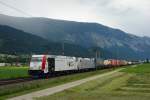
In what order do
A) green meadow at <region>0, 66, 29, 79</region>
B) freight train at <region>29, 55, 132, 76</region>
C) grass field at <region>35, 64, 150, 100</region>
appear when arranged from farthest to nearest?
green meadow at <region>0, 66, 29, 79</region>, freight train at <region>29, 55, 132, 76</region>, grass field at <region>35, 64, 150, 100</region>

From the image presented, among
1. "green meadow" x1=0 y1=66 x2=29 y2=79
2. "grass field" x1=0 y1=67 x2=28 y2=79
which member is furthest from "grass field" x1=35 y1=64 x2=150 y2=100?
"grass field" x1=0 y1=67 x2=28 y2=79

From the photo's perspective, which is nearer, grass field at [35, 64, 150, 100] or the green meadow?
grass field at [35, 64, 150, 100]

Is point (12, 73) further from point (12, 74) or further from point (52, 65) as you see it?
point (52, 65)

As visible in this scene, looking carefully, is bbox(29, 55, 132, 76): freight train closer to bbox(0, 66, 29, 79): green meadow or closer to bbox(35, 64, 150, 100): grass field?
bbox(0, 66, 29, 79): green meadow

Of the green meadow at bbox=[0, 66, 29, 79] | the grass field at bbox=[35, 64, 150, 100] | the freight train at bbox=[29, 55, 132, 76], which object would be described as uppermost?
the freight train at bbox=[29, 55, 132, 76]

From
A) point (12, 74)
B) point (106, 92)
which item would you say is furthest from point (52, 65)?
point (106, 92)

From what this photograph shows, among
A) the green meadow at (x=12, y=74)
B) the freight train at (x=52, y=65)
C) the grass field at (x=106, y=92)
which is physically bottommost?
the grass field at (x=106, y=92)

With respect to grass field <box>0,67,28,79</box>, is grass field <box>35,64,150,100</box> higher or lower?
Answer: lower

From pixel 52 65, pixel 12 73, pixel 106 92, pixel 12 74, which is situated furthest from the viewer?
pixel 12 73

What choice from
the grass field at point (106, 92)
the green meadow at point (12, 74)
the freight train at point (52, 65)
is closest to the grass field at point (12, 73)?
the green meadow at point (12, 74)

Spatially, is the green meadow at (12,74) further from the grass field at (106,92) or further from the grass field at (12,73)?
the grass field at (106,92)

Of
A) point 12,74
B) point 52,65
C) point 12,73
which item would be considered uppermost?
point 52,65

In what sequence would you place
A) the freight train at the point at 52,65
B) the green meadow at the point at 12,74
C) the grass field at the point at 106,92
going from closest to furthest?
the grass field at the point at 106,92 < the freight train at the point at 52,65 < the green meadow at the point at 12,74

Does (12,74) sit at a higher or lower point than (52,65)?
lower
